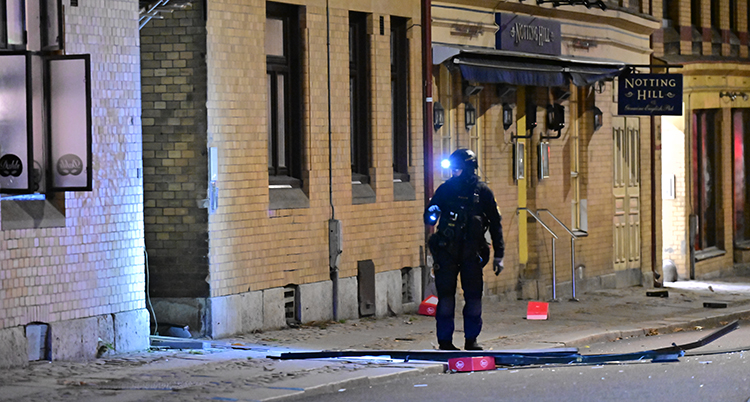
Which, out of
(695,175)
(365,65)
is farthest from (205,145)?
(695,175)

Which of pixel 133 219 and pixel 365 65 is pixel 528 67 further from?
pixel 133 219

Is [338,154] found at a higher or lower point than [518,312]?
higher

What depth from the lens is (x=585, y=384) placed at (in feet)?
30.4

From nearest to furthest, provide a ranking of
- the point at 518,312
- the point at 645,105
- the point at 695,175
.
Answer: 1. the point at 518,312
2. the point at 645,105
3. the point at 695,175

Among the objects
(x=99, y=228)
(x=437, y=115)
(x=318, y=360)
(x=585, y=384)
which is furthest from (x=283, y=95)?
(x=585, y=384)

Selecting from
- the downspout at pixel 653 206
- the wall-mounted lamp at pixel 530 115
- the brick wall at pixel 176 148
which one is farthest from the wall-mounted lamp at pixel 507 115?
the brick wall at pixel 176 148

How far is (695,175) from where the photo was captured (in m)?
25.9

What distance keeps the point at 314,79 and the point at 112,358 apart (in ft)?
15.5

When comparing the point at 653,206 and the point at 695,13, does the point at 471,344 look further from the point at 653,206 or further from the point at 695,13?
the point at 695,13

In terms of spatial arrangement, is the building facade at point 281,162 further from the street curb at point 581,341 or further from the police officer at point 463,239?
the street curb at point 581,341

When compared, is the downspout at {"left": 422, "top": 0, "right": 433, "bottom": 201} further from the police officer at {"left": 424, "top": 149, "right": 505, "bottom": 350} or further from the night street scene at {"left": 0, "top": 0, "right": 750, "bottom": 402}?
the police officer at {"left": 424, "top": 149, "right": 505, "bottom": 350}

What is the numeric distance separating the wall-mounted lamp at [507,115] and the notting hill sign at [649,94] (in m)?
3.02

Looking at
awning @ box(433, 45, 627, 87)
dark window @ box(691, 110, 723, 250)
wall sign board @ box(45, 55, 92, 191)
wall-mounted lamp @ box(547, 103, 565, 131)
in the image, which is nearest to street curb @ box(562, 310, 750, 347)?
awning @ box(433, 45, 627, 87)

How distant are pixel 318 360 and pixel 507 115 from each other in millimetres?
8581
